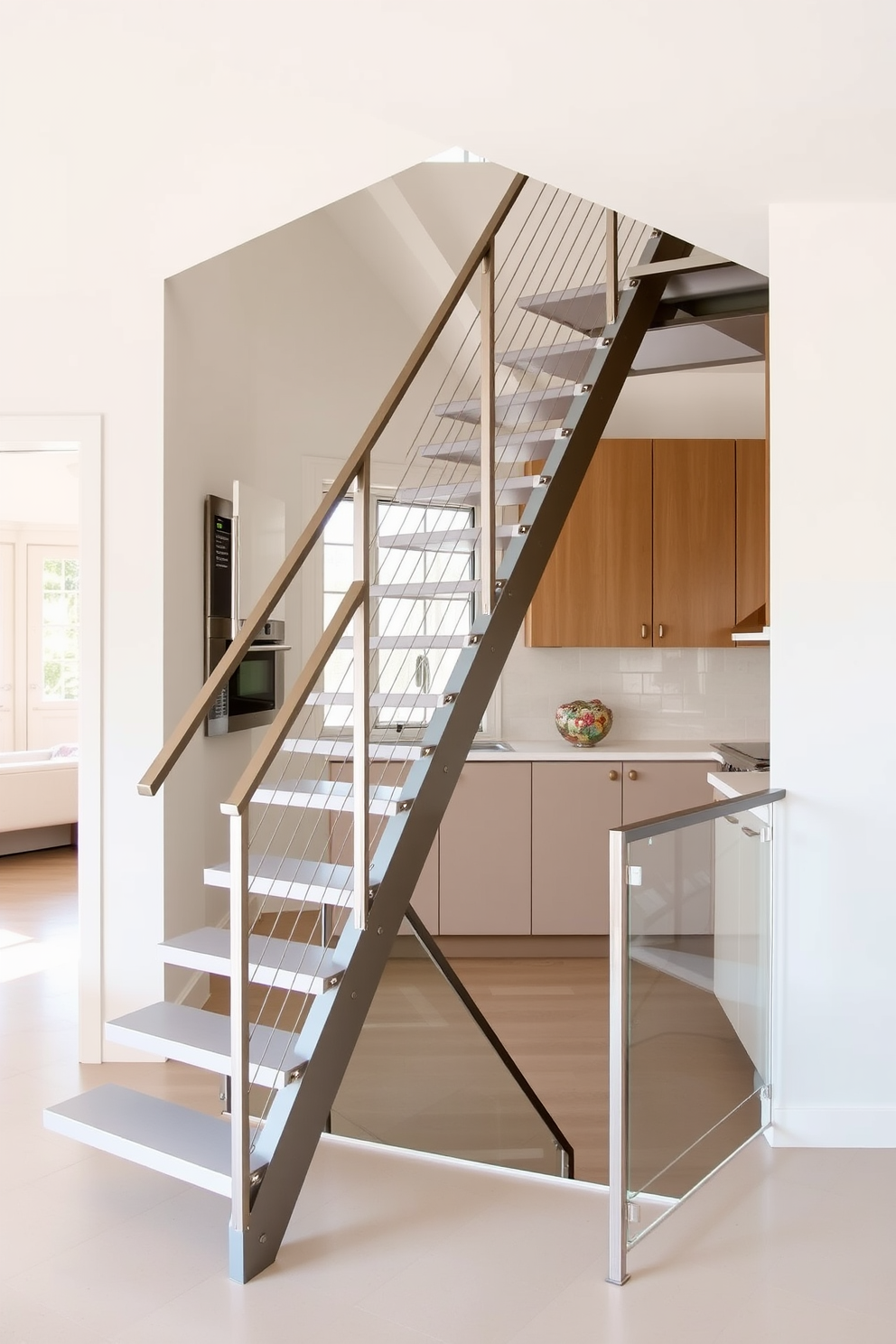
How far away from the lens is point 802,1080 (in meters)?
2.93

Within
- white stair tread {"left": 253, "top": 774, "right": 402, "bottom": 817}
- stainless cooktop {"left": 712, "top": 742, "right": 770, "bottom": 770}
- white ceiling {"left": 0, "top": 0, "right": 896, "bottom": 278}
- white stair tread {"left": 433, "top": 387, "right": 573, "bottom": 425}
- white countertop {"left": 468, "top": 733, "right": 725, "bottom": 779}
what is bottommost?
white countertop {"left": 468, "top": 733, "right": 725, "bottom": 779}

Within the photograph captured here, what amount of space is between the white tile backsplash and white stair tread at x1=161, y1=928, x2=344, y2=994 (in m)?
3.26

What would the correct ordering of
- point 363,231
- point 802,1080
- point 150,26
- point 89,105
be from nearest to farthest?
point 150,26 < point 802,1080 < point 89,105 < point 363,231

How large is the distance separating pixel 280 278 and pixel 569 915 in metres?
3.43

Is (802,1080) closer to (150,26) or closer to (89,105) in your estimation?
(150,26)

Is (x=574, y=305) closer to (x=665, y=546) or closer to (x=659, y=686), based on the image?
(x=665, y=546)

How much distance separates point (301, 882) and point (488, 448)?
138 centimetres

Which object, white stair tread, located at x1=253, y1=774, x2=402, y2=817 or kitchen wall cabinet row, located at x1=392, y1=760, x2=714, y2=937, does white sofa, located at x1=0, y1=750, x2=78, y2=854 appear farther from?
white stair tread, located at x1=253, y1=774, x2=402, y2=817

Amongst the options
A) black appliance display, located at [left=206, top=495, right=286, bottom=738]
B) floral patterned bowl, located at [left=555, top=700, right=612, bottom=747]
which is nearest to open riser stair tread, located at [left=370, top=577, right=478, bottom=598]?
black appliance display, located at [left=206, top=495, right=286, bottom=738]

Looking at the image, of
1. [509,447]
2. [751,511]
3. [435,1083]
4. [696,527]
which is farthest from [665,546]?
[435,1083]

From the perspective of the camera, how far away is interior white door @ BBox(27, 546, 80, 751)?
31.3ft

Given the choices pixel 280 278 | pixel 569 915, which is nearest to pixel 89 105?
pixel 280 278

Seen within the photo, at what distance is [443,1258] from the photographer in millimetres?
2367

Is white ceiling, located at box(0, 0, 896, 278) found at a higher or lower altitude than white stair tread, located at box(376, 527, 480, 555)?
higher
